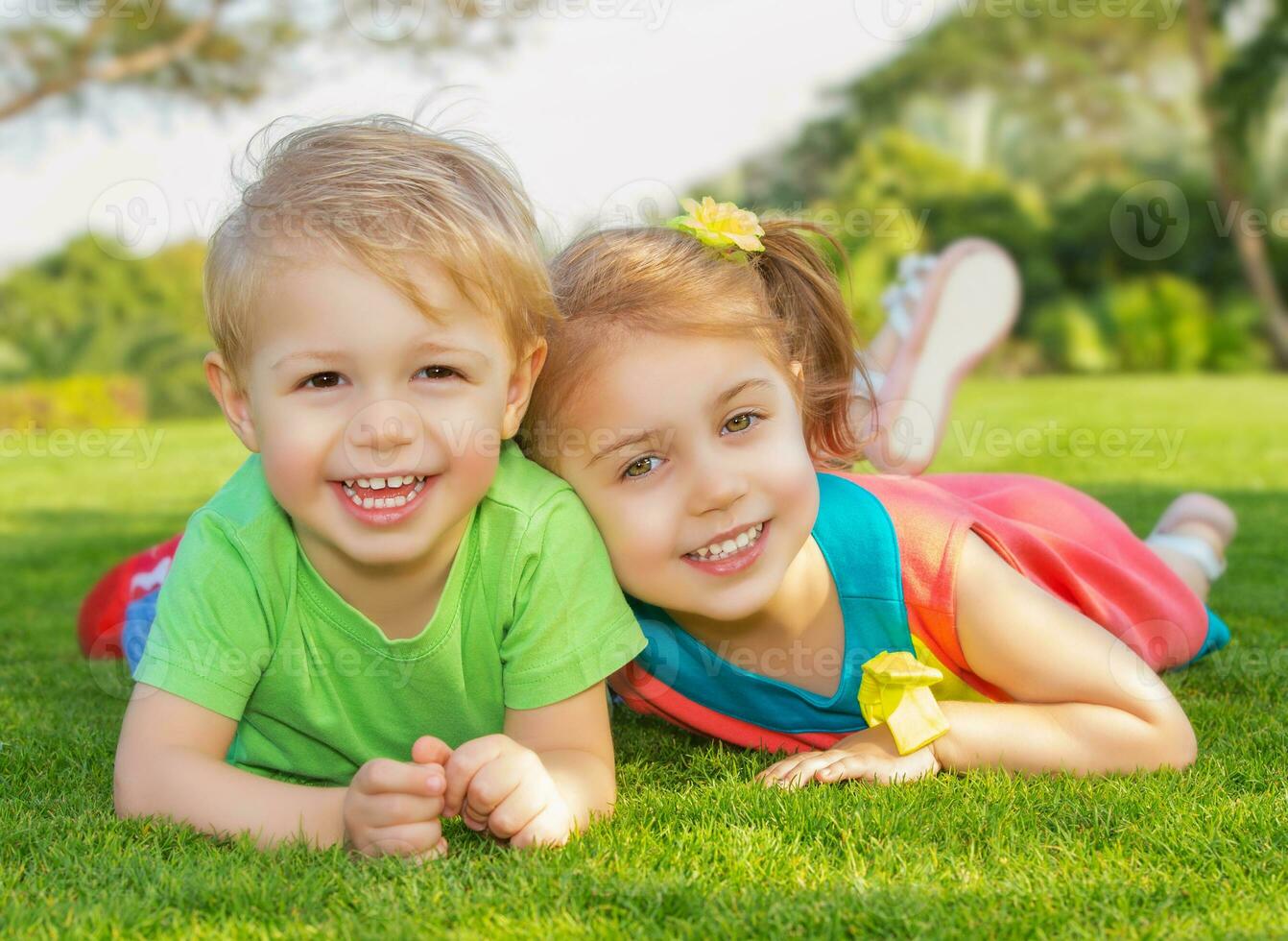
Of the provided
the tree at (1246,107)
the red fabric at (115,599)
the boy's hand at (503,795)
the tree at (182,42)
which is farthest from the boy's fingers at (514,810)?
the tree at (1246,107)

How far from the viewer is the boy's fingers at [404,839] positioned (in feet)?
6.13

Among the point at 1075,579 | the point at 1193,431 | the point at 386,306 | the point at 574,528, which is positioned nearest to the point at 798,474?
the point at 574,528

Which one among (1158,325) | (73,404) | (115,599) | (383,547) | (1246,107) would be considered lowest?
(73,404)

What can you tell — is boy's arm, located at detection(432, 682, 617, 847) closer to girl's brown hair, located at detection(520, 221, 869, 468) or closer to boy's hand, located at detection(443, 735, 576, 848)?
boy's hand, located at detection(443, 735, 576, 848)

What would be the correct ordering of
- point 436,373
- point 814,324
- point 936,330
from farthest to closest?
1. point 936,330
2. point 814,324
3. point 436,373

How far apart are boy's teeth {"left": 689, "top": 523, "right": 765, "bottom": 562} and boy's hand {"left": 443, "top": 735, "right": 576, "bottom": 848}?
57 centimetres

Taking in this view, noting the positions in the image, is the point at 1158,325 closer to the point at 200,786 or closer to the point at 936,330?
the point at 936,330

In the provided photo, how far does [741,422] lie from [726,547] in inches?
9.5

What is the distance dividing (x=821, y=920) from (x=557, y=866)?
0.41m


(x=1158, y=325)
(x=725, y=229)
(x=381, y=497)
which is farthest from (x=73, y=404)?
(x=1158, y=325)

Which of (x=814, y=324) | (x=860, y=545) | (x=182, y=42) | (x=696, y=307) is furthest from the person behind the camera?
(x=182, y=42)

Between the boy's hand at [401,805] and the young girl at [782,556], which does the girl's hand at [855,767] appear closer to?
the young girl at [782,556]

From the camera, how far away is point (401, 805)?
185cm

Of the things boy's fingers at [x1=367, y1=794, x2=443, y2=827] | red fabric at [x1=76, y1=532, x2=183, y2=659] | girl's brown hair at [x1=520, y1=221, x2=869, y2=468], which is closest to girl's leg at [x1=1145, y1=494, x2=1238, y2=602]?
girl's brown hair at [x1=520, y1=221, x2=869, y2=468]
